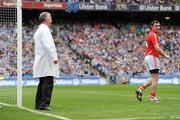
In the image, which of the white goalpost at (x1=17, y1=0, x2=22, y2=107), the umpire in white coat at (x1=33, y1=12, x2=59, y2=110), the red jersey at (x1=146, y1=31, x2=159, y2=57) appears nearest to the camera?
the umpire in white coat at (x1=33, y1=12, x2=59, y2=110)

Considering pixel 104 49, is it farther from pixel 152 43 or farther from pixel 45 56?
pixel 45 56

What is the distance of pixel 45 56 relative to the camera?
12422 millimetres

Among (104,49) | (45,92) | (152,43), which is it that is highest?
(104,49)

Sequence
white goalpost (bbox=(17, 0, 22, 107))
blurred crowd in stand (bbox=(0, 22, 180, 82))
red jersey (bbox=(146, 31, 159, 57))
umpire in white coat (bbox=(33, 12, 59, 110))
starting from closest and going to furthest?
umpire in white coat (bbox=(33, 12, 59, 110)) < white goalpost (bbox=(17, 0, 22, 107)) < red jersey (bbox=(146, 31, 159, 57)) < blurred crowd in stand (bbox=(0, 22, 180, 82))

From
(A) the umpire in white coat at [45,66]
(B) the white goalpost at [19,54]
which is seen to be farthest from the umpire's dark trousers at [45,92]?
(B) the white goalpost at [19,54]

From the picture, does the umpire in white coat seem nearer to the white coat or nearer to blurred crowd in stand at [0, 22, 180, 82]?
the white coat

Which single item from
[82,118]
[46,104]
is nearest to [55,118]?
[82,118]

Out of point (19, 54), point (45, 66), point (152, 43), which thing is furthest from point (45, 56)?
point (152, 43)

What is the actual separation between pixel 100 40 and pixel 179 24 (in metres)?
11.4

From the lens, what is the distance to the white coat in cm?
1234

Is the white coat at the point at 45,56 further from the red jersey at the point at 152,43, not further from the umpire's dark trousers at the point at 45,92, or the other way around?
the red jersey at the point at 152,43

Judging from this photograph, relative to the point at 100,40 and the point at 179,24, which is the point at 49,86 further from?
the point at 179,24

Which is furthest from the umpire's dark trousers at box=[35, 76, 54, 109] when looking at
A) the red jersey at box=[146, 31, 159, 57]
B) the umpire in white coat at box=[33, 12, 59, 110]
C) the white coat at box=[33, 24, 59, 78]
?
the red jersey at box=[146, 31, 159, 57]

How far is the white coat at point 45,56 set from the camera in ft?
40.5
